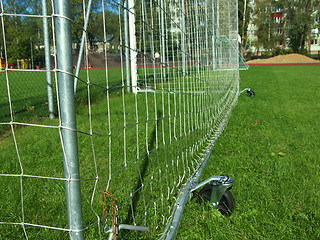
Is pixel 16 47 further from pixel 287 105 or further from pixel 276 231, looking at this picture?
pixel 287 105

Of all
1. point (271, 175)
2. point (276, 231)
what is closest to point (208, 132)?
point (271, 175)

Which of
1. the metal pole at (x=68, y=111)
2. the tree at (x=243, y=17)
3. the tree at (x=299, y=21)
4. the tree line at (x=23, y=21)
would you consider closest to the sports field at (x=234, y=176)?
the tree line at (x=23, y=21)

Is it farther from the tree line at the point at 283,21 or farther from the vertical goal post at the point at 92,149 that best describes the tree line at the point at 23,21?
the tree line at the point at 283,21

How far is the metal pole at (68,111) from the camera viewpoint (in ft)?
3.92

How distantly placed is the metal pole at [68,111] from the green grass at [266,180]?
94 cm

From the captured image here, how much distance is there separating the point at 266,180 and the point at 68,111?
2113 mm

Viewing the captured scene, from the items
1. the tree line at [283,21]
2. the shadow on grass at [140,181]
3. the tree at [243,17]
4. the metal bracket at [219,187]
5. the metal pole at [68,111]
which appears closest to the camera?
the metal pole at [68,111]

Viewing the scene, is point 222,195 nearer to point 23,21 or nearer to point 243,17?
point 23,21

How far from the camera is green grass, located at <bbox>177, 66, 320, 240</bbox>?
2146mm

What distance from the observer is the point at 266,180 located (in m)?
2.89

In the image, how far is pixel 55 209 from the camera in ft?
7.54

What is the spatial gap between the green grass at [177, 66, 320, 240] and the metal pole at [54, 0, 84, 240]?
94 cm

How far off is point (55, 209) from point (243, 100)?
20.1ft

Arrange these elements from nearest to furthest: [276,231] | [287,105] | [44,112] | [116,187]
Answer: [276,231] → [116,187] → [44,112] → [287,105]
